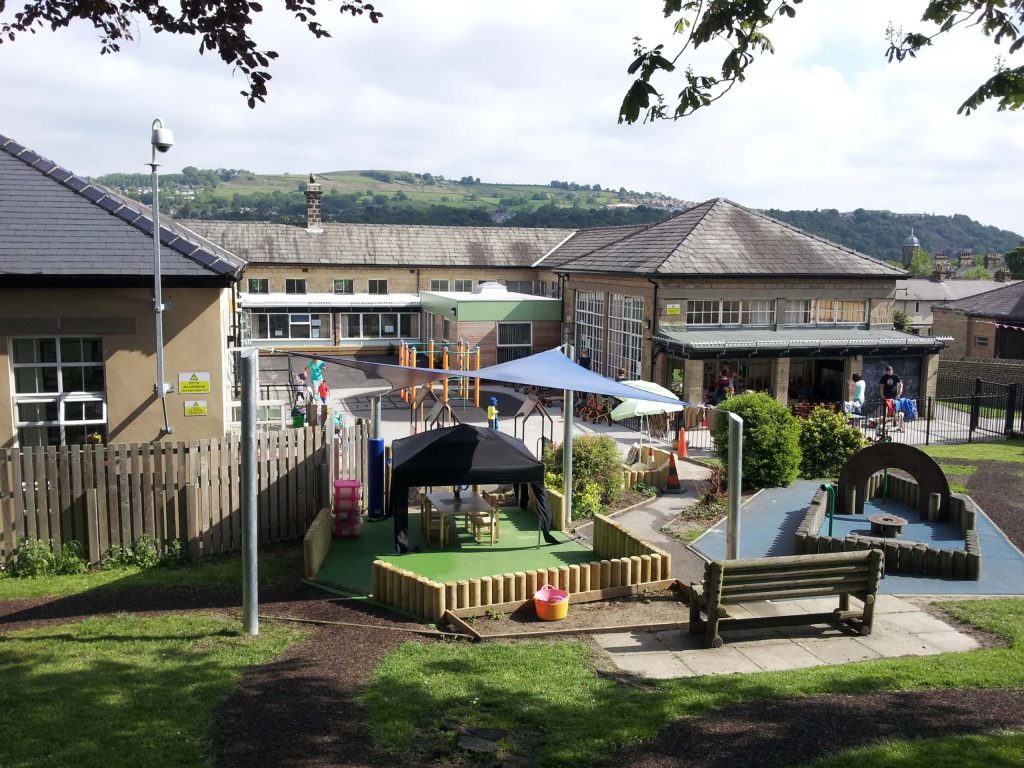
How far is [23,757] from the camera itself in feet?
19.6

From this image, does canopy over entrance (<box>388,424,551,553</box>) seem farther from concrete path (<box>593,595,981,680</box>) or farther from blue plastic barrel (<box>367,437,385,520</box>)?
concrete path (<box>593,595,981,680</box>)

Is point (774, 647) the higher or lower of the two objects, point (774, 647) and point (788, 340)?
the lower

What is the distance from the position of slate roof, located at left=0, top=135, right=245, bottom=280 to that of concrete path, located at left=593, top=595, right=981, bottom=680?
29.2 ft

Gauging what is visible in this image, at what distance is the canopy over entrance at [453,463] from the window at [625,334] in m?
17.6

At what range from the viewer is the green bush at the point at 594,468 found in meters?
16.4

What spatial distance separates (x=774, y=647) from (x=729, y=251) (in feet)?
75.0

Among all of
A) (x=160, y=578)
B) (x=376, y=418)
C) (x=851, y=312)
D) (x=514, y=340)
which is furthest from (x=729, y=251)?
(x=160, y=578)

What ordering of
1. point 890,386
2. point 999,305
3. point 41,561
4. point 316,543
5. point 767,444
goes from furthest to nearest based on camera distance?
point 999,305 < point 890,386 < point 767,444 < point 316,543 < point 41,561

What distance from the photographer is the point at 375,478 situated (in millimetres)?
15047

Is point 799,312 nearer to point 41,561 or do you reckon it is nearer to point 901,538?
point 901,538

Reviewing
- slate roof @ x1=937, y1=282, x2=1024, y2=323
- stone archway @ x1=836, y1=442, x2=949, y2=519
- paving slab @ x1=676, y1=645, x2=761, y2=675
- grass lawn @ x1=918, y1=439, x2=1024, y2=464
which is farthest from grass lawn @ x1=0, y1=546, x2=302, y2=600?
slate roof @ x1=937, y1=282, x2=1024, y2=323

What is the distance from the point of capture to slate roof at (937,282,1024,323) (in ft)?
137

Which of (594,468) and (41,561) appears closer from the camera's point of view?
(41,561)

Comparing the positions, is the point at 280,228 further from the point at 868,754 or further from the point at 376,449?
the point at 868,754
